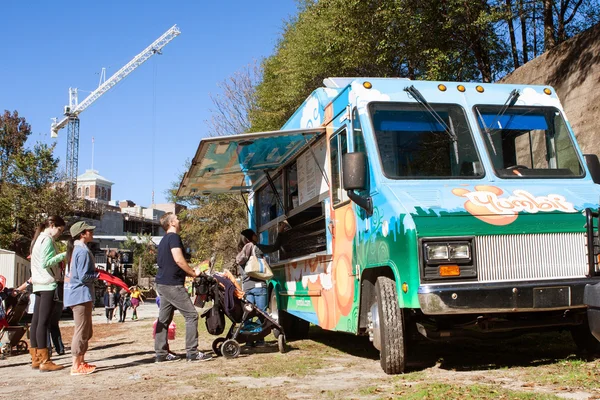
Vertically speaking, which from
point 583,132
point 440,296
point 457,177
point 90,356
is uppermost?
point 583,132

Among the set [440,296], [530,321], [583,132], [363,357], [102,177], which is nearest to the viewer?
[440,296]

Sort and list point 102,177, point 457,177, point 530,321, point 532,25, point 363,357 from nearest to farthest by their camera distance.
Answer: point 530,321 < point 457,177 < point 363,357 < point 532,25 < point 102,177

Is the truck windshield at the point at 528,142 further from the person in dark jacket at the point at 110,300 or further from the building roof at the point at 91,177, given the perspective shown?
the building roof at the point at 91,177

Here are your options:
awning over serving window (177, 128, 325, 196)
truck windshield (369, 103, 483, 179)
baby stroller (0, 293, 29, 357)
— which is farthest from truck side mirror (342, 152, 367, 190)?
baby stroller (0, 293, 29, 357)

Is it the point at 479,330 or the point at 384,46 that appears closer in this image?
the point at 479,330

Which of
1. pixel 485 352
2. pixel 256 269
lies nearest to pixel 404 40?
pixel 256 269

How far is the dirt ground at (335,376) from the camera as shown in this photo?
18.4 ft

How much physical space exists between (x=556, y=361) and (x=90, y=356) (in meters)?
6.67

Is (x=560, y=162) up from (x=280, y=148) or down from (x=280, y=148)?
down

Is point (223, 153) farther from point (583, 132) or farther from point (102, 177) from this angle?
point (102, 177)

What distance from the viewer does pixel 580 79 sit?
53.7 feet

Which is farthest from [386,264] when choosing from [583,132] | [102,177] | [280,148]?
[102,177]

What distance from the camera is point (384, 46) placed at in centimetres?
2069

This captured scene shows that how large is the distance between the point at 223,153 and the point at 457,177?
3786 mm
